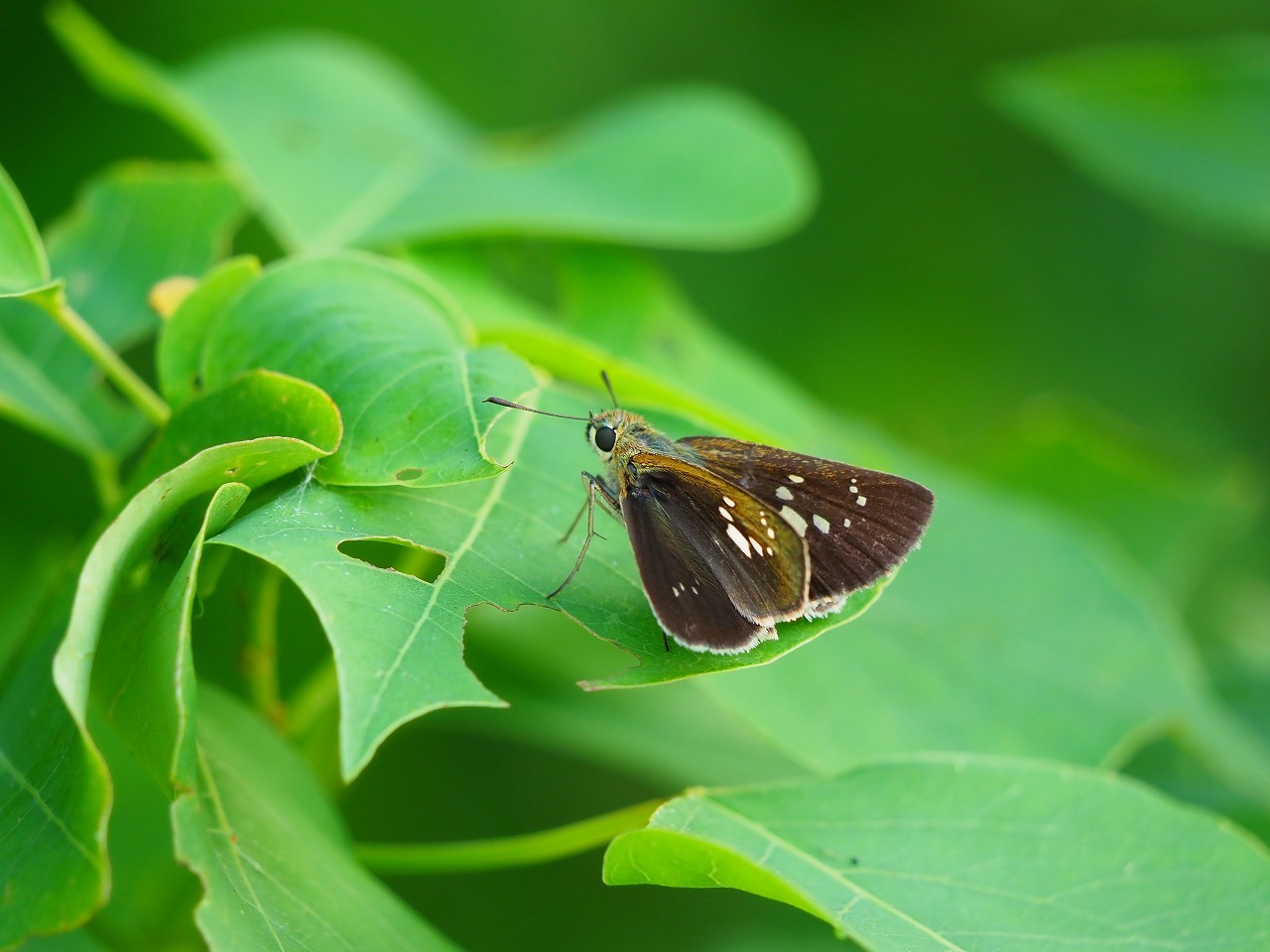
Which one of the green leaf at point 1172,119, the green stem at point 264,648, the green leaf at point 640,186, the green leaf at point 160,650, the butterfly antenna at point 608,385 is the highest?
the green leaf at point 1172,119

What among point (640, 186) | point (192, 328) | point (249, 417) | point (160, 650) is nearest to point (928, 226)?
point (640, 186)

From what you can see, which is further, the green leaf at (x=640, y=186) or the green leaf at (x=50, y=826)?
the green leaf at (x=640, y=186)

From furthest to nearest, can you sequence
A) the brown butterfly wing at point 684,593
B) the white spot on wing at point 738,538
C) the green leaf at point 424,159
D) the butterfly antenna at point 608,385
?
the green leaf at point 424,159
the butterfly antenna at point 608,385
the white spot on wing at point 738,538
the brown butterfly wing at point 684,593

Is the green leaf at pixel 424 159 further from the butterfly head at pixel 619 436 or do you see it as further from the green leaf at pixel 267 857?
the green leaf at pixel 267 857

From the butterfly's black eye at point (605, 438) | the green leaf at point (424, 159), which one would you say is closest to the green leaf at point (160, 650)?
the butterfly's black eye at point (605, 438)

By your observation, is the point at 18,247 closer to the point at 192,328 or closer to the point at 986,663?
the point at 192,328

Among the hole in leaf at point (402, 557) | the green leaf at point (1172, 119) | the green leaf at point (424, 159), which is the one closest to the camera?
the hole in leaf at point (402, 557)

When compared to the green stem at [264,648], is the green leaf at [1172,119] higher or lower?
higher
